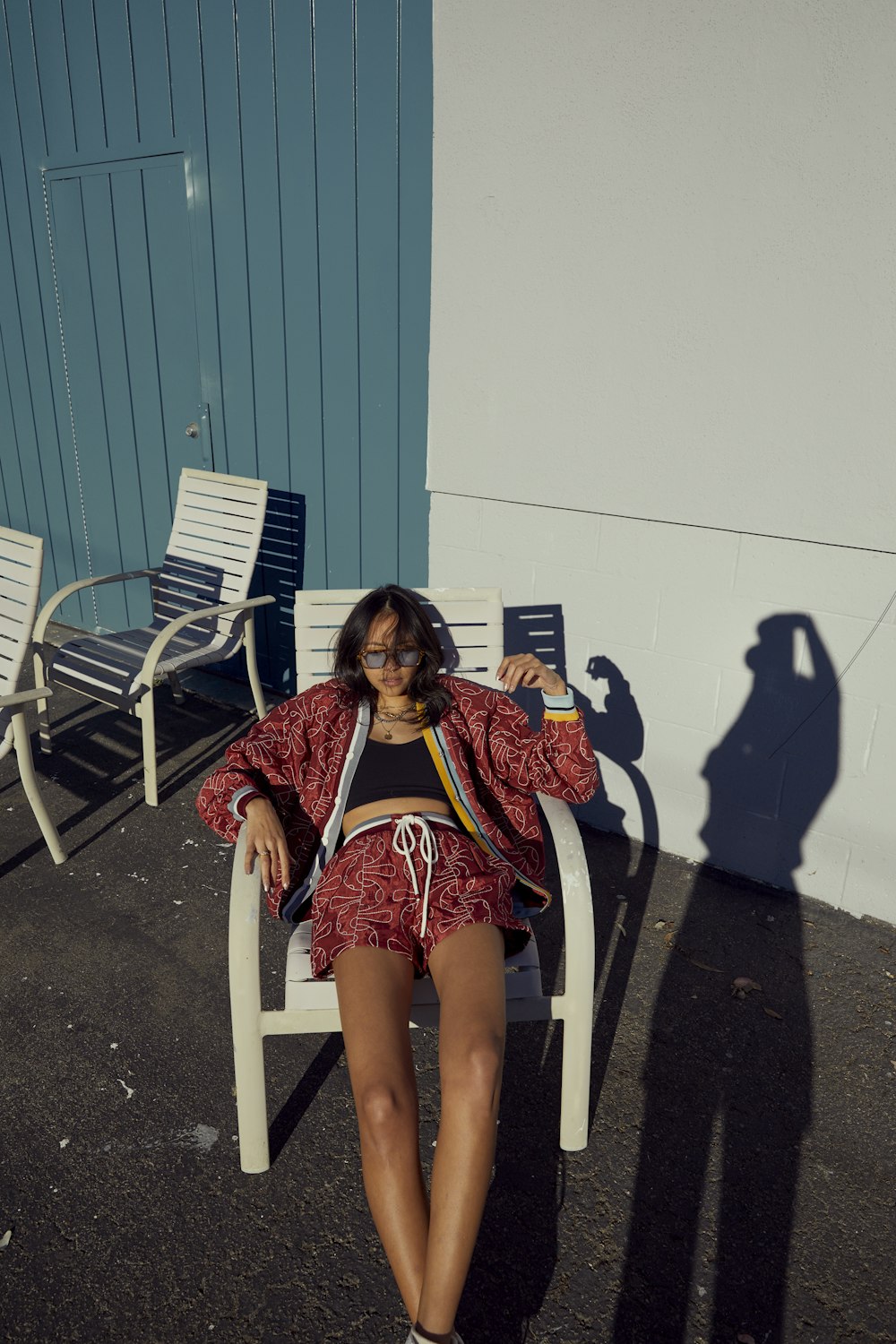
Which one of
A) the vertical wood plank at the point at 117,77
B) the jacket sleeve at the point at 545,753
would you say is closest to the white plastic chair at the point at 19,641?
the jacket sleeve at the point at 545,753

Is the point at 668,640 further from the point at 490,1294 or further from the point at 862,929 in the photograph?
the point at 490,1294

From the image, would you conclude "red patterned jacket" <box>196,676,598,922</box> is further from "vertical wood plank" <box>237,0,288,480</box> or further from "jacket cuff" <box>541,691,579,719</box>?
"vertical wood plank" <box>237,0,288,480</box>

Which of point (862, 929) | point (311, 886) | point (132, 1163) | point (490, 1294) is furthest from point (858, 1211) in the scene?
point (132, 1163)

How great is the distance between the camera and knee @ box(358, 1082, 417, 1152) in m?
1.93

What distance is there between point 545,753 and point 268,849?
2.77 ft

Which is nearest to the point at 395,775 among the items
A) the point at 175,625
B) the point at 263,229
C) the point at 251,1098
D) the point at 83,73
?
the point at 251,1098

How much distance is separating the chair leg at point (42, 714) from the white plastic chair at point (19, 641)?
1.56 feet

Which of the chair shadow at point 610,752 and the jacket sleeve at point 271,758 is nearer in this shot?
the jacket sleeve at point 271,758

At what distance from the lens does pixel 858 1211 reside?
2318mm

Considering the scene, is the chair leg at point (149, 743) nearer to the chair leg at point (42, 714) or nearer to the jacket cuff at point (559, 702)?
the chair leg at point (42, 714)

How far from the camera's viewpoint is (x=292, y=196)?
4.38 m

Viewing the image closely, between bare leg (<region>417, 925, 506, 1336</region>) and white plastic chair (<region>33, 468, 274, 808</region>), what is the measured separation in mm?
2345

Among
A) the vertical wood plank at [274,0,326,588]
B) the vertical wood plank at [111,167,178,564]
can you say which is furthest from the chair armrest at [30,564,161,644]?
the vertical wood plank at [274,0,326,588]

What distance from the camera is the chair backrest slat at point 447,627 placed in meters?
3.33
